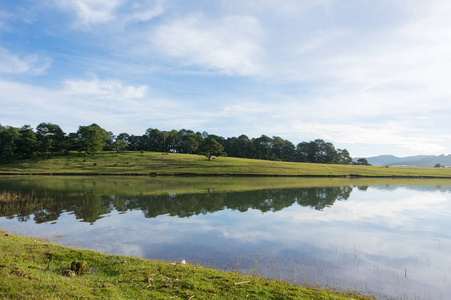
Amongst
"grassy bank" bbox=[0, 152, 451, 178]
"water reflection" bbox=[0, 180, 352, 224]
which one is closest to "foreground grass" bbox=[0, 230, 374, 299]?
"water reflection" bbox=[0, 180, 352, 224]

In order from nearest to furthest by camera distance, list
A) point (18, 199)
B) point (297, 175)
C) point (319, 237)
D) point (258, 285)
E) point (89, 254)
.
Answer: point (258, 285) → point (89, 254) → point (319, 237) → point (18, 199) → point (297, 175)

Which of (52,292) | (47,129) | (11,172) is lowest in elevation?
(11,172)

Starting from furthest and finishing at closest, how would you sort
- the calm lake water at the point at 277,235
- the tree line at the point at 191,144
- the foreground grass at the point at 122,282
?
the tree line at the point at 191,144 < the calm lake water at the point at 277,235 < the foreground grass at the point at 122,282

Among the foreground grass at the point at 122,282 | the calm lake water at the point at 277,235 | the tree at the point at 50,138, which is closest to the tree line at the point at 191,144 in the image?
the tree at the point at 50,138

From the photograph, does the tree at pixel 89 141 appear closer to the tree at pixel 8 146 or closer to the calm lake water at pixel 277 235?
the tree at pixel 8 146

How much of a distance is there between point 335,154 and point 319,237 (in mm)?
163896

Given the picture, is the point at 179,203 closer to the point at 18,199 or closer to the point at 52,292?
the point at 18,199

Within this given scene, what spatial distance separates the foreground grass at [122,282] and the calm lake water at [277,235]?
103 inches

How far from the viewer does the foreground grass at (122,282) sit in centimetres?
857

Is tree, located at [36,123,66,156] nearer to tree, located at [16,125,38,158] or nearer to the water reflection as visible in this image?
tree, located at [16,125,38,158]

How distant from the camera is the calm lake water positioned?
13.4m

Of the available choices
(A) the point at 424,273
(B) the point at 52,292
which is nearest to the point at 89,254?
(B) the point at 52,292

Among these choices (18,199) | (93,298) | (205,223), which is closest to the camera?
(93,298)

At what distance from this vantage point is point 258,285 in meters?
10.1
